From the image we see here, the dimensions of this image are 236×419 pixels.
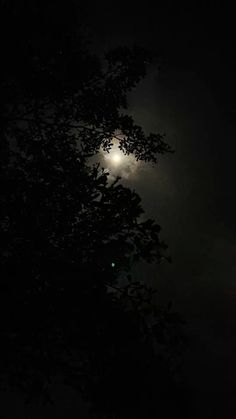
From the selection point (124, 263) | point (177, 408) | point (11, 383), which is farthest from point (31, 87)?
point (177, 408)

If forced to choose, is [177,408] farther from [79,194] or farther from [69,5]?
[69,5]

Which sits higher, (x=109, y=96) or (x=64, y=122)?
(x=109, y=96)

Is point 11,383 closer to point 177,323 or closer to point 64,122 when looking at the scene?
point 177,323

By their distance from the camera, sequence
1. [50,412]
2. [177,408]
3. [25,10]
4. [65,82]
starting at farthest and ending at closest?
[50,412] < [65,82] < [25,10] < [177,408]

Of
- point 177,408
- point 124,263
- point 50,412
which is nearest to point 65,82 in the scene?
point 124,263

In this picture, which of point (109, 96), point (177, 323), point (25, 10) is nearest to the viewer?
point (177, 323)

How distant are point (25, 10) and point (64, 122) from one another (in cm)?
236

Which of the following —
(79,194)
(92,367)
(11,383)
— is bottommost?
(11,383)

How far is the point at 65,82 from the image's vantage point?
957 centimetres

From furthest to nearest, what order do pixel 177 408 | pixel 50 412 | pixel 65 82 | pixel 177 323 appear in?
pixel 50 412 < pixel 65 82 < pixel 177 408 < pixel 177 323

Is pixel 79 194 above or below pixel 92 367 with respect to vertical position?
above

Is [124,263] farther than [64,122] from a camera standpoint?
No

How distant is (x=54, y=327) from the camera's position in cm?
577

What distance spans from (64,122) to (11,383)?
5614 mm
